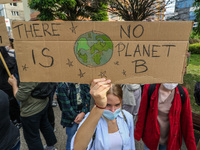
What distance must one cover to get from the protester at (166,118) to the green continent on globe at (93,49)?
122cm

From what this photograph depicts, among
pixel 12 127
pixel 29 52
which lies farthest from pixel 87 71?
pixel 12 127

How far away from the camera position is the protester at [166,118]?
5.96 ft

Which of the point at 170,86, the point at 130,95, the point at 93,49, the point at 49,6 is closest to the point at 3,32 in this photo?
the point at 93,49

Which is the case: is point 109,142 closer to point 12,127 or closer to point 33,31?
point 33,31

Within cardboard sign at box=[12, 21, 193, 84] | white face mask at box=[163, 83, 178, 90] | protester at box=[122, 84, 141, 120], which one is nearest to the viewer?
cardboard sign at box=[12, 21, 193, 84]

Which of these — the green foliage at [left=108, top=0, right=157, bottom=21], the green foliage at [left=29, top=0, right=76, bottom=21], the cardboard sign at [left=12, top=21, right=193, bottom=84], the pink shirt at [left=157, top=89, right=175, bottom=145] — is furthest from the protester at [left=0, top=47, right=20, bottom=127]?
the green foliage at [left=29, top=0, right=76, bottom=21]

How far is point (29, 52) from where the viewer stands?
0.97 m

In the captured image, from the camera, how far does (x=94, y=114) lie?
1.08 m

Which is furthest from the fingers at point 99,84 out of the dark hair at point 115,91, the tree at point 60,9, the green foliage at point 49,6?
the green foliage at point 49,6

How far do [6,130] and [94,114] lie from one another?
138cm

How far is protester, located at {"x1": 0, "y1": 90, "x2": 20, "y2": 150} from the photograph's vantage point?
158 cm

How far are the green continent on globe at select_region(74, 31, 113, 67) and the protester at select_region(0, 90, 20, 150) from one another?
125cm

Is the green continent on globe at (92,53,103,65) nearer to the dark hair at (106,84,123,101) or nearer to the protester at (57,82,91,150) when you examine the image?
the dark hair at (106,84,123,101)

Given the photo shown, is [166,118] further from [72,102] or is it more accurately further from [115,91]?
[72,102]
